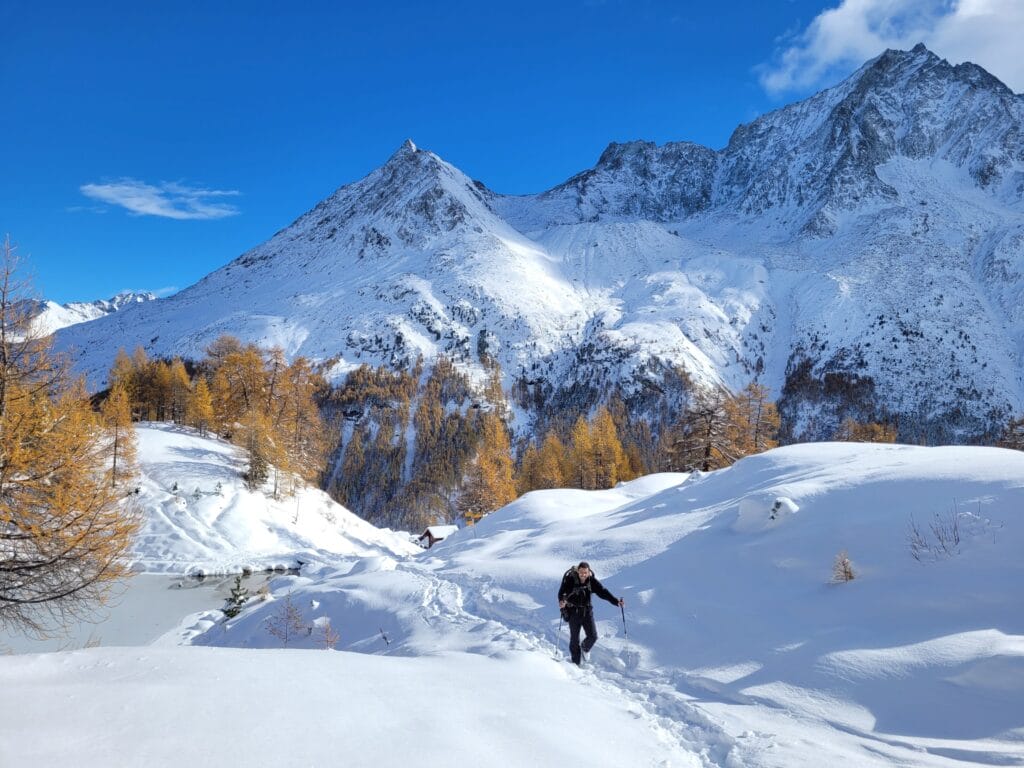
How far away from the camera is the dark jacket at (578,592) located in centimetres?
993

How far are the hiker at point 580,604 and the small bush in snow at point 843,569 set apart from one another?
394cm

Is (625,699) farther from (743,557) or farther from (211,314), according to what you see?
(211,314)

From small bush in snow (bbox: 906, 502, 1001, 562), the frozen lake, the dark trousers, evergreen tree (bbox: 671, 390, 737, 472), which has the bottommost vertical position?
the frozen lake

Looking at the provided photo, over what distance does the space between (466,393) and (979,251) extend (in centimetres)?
13764

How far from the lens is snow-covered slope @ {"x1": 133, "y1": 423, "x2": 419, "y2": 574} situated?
1521 inches

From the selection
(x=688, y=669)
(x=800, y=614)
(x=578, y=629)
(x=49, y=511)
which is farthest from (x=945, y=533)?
(x=49, y=511)

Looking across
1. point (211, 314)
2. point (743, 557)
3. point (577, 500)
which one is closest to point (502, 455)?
point (577, 500)

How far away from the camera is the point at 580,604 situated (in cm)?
994

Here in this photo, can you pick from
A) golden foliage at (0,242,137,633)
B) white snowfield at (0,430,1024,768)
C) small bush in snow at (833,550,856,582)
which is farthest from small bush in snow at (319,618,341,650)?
small bush in snow at (833,550,856,582)

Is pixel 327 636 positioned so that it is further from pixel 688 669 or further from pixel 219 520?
pixel 219 520

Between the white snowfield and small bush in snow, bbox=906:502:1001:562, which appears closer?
the white snowfield

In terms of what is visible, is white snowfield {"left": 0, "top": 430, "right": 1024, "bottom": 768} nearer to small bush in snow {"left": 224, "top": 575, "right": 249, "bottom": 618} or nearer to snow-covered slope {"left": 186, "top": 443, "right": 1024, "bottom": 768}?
snow-covered slope {"left": 186, "top": 443, "right": 1024, "bottom": 768}

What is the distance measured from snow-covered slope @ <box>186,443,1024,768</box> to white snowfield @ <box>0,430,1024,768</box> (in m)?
0.04

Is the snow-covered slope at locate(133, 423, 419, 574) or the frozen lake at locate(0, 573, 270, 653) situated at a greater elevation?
the snow-covered slope at locate(133, 423, 419, 574)
